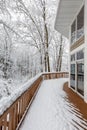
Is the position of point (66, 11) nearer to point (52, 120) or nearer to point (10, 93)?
point (10, 93)

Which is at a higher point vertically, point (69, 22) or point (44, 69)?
point (69, 22)

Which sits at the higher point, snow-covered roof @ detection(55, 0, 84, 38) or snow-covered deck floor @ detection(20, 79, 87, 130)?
snow-covered roof @ detection(55, 0, 84, 38)

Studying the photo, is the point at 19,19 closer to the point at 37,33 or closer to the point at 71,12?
the point at 37,33

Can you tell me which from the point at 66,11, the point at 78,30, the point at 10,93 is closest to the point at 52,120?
the point at 10,93

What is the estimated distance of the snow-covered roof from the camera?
9244mm

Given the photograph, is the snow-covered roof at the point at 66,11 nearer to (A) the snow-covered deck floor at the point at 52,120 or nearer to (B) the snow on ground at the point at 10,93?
(B) the snow on ground at the point at 10,93

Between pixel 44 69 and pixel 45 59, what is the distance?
1.60 meters

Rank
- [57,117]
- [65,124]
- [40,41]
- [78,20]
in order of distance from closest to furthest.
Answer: [65,124], [57,117], [78,20], [40,41]

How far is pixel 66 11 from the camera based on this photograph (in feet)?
34.6

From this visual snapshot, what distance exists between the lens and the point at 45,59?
23.4m

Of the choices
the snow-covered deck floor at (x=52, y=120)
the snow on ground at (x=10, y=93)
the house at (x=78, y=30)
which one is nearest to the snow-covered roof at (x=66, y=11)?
the house at (x=78, y=30)

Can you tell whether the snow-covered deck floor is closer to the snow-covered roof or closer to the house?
the house

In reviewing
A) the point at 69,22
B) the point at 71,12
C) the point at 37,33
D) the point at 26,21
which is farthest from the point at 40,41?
the point at 71,12

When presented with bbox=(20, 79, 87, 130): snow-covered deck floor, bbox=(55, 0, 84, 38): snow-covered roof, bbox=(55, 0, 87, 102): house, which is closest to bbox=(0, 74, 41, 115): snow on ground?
bbox=(20, 79, 87, 130): snow-covered deck floor
